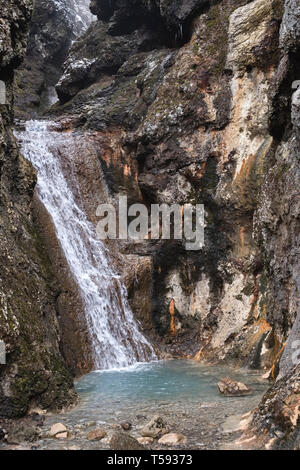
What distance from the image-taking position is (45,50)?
129 ft

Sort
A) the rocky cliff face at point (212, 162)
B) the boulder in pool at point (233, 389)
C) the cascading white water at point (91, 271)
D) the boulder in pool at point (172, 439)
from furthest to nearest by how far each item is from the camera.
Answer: the cascading white water at point (91, 271) < the rocky cliff face at point (212, 162) < the boulder in pool at point (233, 389) < the boulder in pool at point (172, 439)

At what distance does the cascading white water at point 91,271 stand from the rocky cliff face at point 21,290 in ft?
6.52

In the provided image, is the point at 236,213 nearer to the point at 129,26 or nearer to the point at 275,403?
the point at 275,403

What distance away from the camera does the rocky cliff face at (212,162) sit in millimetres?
14750

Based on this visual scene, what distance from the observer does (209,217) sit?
1786cm

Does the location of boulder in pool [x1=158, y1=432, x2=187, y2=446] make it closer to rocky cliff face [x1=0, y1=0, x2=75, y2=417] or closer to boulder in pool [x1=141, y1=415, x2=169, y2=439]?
boulder in pool [x1=141, y1=415, x2=169, y2=439]

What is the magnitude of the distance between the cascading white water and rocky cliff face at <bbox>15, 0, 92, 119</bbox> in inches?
614

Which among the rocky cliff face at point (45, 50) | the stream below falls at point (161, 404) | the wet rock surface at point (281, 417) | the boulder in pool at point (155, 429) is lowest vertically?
the stream below falls at point (161, 404)

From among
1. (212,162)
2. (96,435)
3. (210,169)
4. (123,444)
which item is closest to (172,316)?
(210,169)

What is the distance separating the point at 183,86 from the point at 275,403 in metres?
15.8

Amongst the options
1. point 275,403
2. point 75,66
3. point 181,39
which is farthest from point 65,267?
point 75,66

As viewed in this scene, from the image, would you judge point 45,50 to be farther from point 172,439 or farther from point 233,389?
point 172,439

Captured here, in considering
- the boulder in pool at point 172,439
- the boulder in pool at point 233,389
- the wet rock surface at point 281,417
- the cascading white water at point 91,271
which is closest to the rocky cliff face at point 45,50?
the cascading white water at point 91,271

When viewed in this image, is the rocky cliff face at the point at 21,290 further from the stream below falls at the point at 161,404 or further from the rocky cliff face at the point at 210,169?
the rocky cliff face at the point at 210,169
